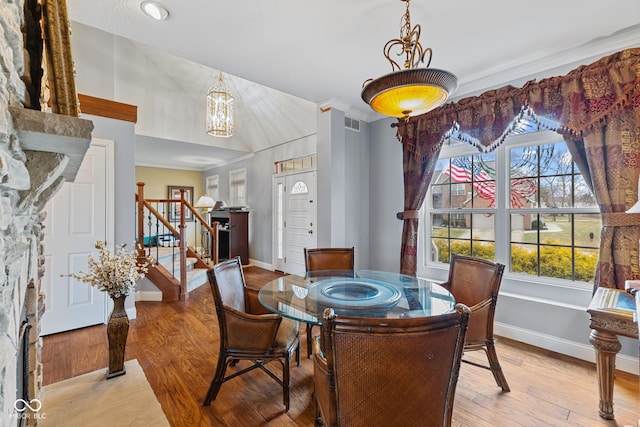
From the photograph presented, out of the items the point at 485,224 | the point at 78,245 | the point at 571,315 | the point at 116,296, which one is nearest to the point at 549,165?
the point at 485,224

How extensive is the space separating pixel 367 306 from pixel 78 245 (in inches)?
123

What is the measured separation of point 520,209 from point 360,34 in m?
2.23

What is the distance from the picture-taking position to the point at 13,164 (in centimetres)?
69

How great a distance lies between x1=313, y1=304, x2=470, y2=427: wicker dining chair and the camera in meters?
1.02

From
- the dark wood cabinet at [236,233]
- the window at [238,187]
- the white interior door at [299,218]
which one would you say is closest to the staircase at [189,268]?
the dark wood cabinet at [236,233]

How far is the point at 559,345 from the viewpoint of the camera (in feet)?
8.18

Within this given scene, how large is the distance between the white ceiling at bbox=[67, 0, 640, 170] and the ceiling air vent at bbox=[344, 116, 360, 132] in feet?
2.14

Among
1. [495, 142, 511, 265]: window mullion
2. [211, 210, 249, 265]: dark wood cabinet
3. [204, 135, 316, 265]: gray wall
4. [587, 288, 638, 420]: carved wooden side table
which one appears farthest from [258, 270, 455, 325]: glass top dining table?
[211, 210, 249, 265]: dark wood cabinet

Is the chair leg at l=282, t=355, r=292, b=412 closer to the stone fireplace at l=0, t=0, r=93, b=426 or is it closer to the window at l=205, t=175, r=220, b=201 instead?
the stone fireplace at l=0, t=0, r=93, b=426

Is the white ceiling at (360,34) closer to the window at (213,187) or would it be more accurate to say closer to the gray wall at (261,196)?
the gray wall at (261,196)

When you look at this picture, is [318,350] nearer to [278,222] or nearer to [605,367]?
[605,367]

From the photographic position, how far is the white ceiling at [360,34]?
189cm

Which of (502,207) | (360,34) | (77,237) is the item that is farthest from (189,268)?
(502,207)

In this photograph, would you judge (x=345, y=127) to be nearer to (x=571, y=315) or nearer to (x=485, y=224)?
(x=485, y=224)
